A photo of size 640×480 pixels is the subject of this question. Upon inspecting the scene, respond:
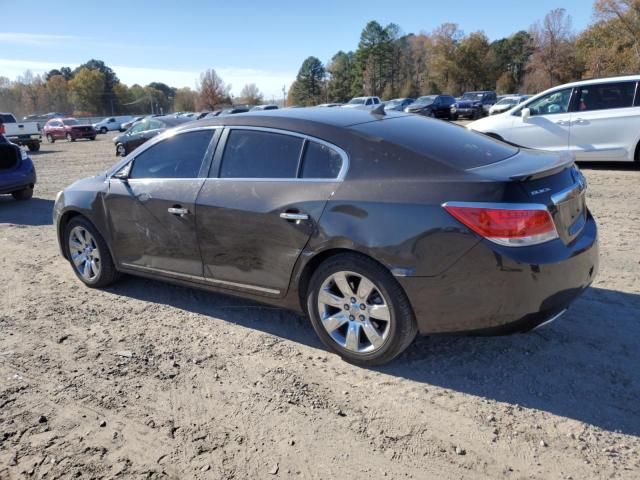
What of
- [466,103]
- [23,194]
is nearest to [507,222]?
[23,194]

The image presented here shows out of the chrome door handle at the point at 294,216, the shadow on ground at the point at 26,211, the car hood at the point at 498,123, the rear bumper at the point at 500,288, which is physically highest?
the car hood at the point at 498,123

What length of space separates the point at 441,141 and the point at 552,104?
26.6ft

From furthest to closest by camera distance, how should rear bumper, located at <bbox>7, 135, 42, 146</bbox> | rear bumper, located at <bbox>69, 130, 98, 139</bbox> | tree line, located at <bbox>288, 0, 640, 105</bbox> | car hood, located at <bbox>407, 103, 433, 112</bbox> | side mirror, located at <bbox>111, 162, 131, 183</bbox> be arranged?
tree line, located at <bbox>288, 0, 640, 105</bbox> → rear bumper, located at <bbox>69, 130, 98, 139</bbox> → car hood, located at <bbox>407, 103, 433, 112</bbox> → rear bumper, located at <bbox>7, 135, 42, 146</bbox> → side mirror, located at <bbox>111, 162, 131, 183</bbox>

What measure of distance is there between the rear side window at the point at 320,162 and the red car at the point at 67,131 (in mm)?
37516

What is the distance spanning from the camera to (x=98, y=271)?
4949 mm

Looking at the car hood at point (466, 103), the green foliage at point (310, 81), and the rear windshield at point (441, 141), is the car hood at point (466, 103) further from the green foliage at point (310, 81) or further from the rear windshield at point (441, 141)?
the green foliage at point (310, 81)

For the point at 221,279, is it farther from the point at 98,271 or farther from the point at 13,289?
Answer: the point at 13,289

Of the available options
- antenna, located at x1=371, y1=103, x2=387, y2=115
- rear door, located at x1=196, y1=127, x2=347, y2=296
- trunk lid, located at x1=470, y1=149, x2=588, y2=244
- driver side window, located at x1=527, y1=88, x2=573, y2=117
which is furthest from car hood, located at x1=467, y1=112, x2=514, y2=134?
rear door, located at x1=196, y1=127, x2=347, y2=296

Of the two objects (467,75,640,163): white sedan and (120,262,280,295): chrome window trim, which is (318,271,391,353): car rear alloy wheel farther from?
(467,75,640,163): white sedan

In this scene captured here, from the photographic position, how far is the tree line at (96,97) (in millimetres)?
98375

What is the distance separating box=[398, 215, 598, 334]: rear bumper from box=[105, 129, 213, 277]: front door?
1.91 meters

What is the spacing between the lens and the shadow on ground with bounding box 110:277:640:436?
2900 millimetres

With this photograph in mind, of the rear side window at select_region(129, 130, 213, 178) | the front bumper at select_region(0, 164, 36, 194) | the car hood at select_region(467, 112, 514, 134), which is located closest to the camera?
the rear side window at select_region(129, 130, 213, 178)

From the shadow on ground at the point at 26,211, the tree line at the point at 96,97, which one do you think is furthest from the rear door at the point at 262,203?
the tree line at the point at 96,97
